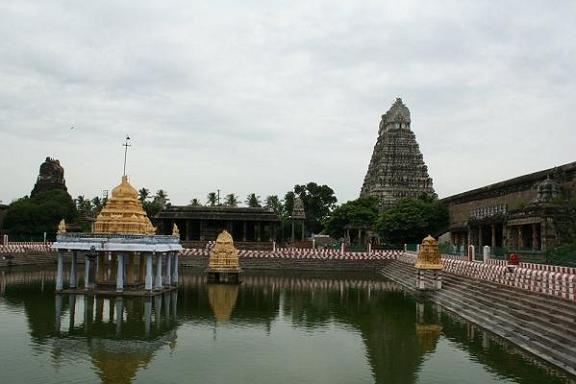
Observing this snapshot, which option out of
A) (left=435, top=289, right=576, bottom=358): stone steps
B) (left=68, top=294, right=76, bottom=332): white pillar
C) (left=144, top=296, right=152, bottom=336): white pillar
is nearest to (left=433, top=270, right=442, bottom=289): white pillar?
(left=435, top=289, right=576, bottom=358): stone steps

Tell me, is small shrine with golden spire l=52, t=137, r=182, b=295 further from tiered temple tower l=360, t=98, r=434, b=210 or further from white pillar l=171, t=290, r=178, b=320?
tiered temple tower l=360, t=98, r=434, b=210

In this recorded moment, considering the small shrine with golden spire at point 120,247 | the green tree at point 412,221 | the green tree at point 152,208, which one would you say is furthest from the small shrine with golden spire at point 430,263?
the green tree at point 152,208

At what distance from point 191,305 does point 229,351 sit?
9.75 meters

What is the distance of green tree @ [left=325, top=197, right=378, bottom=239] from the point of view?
2768 inches

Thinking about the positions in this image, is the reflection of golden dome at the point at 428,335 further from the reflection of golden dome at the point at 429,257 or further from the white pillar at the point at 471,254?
the white pillar at the point at 471,254

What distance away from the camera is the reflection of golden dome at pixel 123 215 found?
2866 centimetres

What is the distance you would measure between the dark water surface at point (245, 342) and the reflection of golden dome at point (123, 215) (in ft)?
11.0

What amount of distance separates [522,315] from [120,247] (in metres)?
16.8

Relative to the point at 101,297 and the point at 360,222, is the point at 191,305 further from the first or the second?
the point at 360,222

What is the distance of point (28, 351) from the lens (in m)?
16.0

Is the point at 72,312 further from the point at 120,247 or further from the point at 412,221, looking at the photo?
the point at 412,221

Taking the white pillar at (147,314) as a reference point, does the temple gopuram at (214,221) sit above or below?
above

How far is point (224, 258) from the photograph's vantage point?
37.2 meters

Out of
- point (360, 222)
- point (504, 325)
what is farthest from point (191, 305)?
point (360, 222)
